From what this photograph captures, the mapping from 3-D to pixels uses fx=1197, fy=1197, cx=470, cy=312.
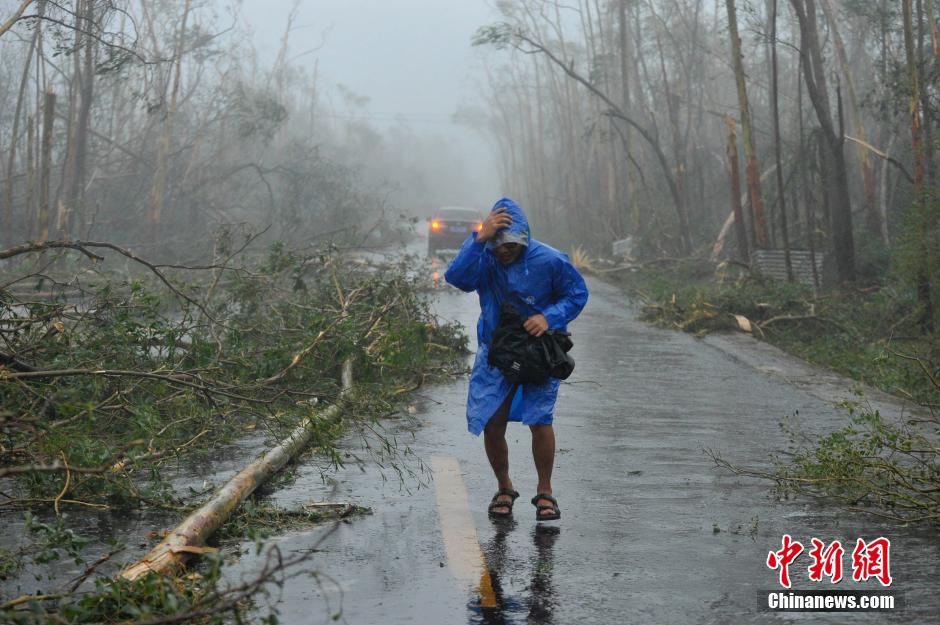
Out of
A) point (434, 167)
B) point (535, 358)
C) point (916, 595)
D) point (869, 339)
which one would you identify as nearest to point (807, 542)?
point (916, 595)

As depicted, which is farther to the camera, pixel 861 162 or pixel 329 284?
pixel 861 162

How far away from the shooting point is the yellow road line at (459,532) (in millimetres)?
4980

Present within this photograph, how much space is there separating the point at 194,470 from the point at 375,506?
152 cm

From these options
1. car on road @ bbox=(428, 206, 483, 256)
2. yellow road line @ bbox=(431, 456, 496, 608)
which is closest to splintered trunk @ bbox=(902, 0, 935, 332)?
yellow road line @ bbox=(431, 456, 496, 608)

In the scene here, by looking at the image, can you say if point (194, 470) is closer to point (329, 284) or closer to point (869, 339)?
point (329, 284)

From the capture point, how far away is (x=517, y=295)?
252 inches

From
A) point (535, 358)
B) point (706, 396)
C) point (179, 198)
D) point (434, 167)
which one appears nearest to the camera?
point (535, 358)

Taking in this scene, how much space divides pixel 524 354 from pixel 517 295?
40cm

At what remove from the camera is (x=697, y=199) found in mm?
33625

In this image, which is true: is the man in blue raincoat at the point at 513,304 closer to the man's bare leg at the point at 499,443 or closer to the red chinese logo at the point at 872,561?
the man's bare leg at the point at 499,443

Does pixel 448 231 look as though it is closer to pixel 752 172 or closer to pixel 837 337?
pixel 752 172

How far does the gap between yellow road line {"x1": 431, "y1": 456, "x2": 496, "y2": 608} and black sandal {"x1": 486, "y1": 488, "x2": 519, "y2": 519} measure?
4.6 inches

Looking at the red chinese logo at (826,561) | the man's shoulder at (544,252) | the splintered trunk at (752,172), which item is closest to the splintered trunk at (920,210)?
the splintered trunk at (752,172)

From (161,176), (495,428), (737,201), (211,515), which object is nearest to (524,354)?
(495,428)
